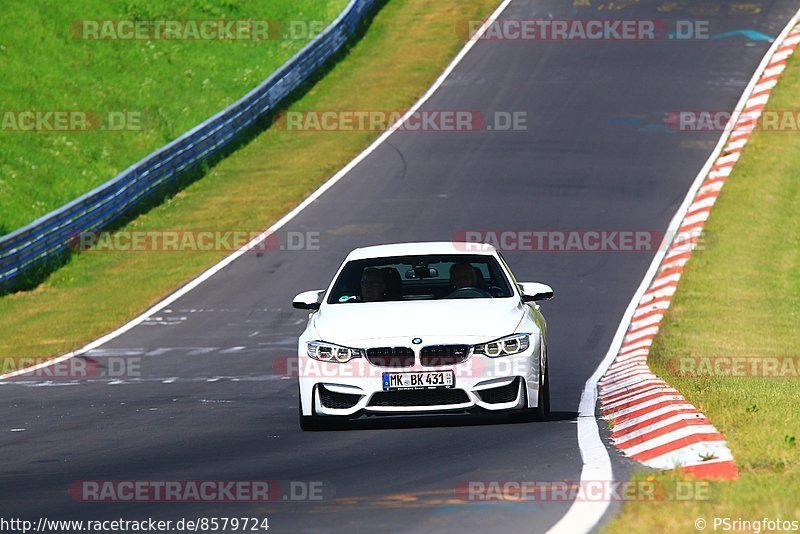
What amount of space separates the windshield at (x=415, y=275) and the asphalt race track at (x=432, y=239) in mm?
1072

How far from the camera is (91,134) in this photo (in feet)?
126

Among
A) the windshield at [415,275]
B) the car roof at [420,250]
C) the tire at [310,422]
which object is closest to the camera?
the tire at [310,422]

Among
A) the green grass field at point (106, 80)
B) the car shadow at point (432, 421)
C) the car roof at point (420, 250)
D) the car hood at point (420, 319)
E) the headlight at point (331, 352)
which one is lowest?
the car shadow at point (432, 421)

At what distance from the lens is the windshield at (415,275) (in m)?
12.8

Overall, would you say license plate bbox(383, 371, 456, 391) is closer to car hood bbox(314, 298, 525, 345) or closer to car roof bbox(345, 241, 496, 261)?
car hood bbox(314, 298, 525, 345)

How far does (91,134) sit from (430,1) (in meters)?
12.8

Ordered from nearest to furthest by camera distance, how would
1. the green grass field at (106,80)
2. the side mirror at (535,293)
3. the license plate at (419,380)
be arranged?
the license plate at (419,380), the side mirror at (535,293), the green grass field at (106,80)

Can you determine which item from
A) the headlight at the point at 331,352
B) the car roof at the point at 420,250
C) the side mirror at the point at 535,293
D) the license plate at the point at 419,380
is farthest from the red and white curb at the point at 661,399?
the headlight at the point at 331,352

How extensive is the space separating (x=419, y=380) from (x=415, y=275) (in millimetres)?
2270

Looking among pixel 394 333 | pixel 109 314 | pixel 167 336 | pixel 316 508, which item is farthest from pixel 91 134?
pixel 316 508

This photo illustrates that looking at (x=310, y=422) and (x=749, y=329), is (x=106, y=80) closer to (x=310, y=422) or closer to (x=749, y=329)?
(x=749, y=329)

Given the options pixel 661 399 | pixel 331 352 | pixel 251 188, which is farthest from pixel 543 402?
pixel 251 188

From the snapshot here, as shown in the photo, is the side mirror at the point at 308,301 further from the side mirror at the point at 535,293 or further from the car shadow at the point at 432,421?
the side mirror at the point at 535,293

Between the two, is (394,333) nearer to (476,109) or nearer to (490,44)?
(476,109)
